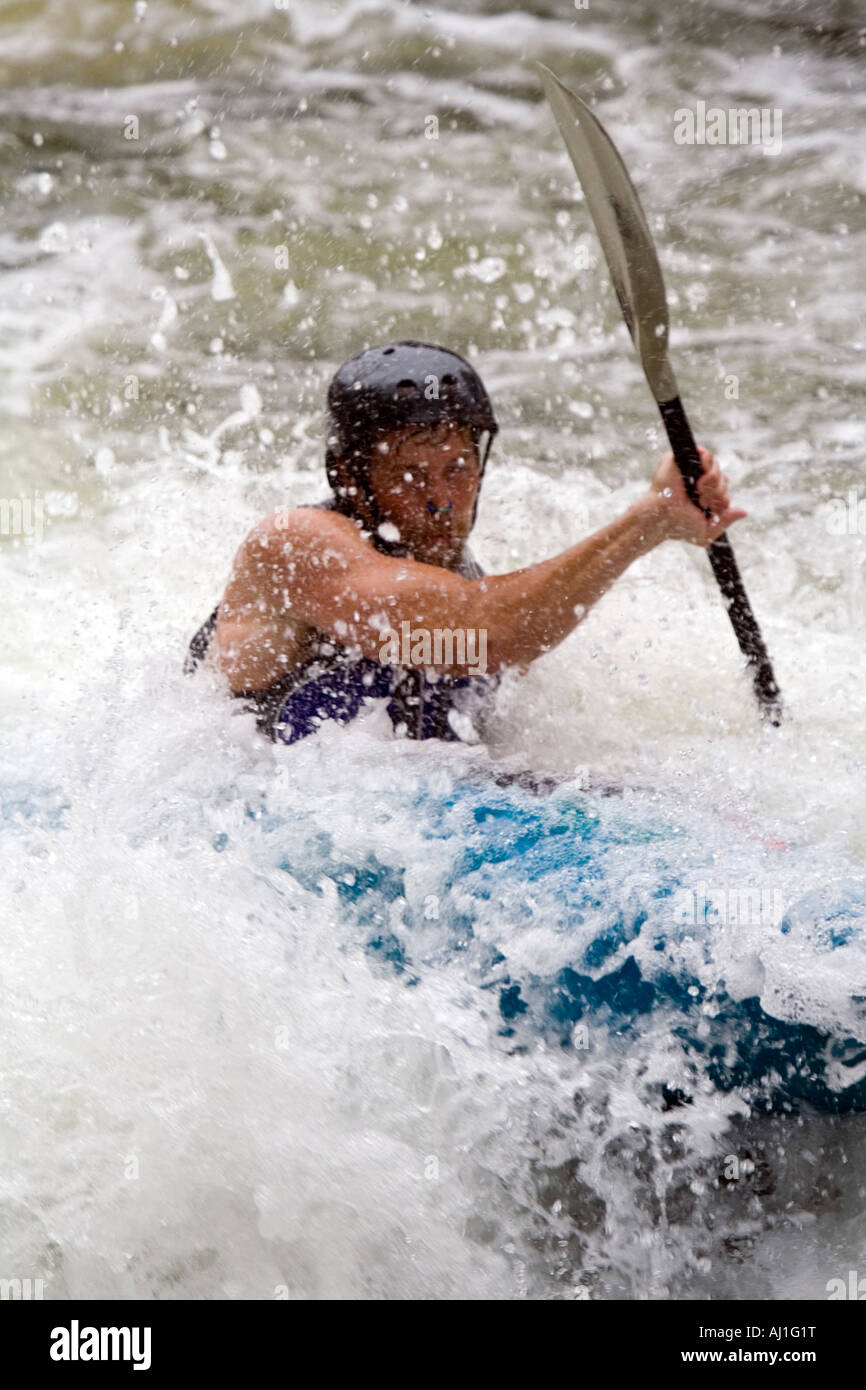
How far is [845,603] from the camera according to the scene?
3.16 meters

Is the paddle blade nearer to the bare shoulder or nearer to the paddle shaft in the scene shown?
the paddle shaft

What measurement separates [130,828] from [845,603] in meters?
2.16

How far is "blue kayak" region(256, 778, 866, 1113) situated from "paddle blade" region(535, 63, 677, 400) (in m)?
0.77

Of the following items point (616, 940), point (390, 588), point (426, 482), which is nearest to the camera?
point (616, 940)

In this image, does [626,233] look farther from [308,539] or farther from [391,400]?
[308,539]

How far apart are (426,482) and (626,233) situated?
0.50 m

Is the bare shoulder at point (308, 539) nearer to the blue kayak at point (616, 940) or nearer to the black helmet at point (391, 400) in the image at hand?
the black helmet at point (391, 400)

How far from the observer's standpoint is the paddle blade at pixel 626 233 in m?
1.85

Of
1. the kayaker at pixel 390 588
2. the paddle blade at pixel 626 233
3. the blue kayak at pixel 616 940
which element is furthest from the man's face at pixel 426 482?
the blue kayak at pixel 616 940

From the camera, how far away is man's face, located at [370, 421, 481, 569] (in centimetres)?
190

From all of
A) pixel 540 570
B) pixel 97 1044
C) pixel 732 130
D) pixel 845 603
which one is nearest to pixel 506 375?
pixel 732 130

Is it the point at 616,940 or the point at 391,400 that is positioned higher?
the point at 391,400

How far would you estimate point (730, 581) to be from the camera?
198 centimetres

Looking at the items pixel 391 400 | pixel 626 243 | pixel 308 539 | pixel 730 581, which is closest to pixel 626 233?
pixel 626 243
